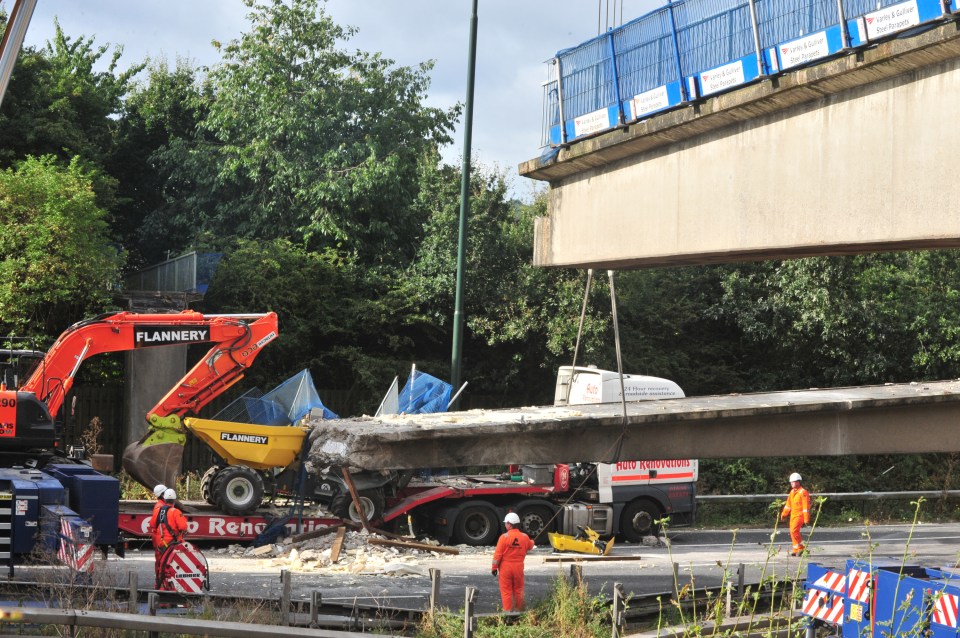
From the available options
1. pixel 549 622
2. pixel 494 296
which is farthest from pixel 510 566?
pixel 494 296

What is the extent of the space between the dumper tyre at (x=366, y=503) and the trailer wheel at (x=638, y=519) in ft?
17.3

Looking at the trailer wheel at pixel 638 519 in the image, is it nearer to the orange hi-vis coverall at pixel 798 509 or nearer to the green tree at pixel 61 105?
the orange hi-vis coverall at pixel 798 509

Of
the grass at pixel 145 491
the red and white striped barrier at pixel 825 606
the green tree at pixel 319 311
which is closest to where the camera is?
the red and white striped barrier at pixel 825 606

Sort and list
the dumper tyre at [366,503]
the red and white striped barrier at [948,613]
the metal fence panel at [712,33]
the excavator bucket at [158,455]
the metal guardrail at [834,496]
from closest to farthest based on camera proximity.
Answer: the red and white striped barrier at [948,613] < the metal fence panel at [712,33] < the excavator bucket at [158,455] < the dumper tyre at [366,503] < the metal guardrail at [834,496]

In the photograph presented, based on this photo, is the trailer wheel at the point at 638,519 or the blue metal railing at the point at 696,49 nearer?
the blue metal railing at the point at 696,49

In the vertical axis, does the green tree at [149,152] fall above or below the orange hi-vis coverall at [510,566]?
above

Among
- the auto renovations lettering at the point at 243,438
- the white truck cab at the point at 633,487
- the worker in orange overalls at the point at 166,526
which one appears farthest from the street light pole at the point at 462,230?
the worker in orange overalls at the point at 166,526

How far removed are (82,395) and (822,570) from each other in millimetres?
19424

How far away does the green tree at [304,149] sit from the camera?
1234 inches

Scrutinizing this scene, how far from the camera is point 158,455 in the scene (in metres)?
19.0

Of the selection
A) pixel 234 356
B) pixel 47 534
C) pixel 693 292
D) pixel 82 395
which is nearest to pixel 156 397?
pixel 82 395

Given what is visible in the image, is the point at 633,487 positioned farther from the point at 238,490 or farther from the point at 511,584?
the point at 511,584

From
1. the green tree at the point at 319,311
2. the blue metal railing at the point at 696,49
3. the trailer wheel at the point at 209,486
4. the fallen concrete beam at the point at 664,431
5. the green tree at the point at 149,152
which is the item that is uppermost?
the green tree at the point at 149,152

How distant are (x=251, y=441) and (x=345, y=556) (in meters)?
2.72
